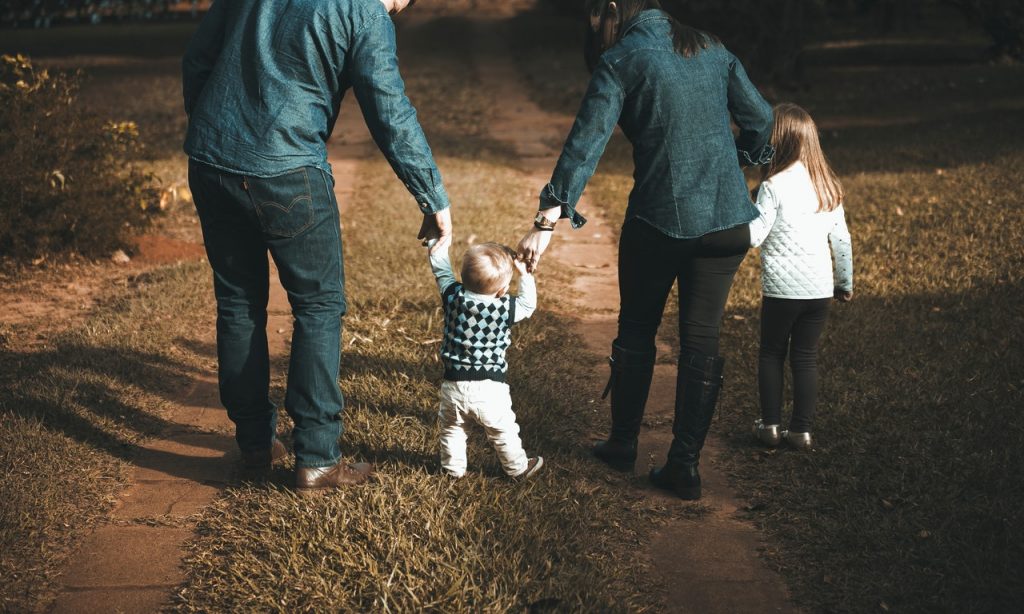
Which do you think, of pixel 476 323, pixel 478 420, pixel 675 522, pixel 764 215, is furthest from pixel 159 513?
pixel 764 215

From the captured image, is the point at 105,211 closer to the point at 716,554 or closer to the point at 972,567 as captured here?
the point at 716,554

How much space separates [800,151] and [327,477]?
222 cm

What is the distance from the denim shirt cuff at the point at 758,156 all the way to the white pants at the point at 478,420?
1.23 meters

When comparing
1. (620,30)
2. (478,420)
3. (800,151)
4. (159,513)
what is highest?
(620,30)

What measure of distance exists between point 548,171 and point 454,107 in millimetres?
5046

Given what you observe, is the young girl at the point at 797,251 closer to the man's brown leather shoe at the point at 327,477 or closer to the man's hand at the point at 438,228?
the man's hand at the point at 438,228

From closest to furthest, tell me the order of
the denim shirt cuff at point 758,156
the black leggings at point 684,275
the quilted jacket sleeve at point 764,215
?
1. the black leggings at point 684,275
2. the quilted jacket sleeve at point 764,215
3. the denim shirt cuff at point 758,156

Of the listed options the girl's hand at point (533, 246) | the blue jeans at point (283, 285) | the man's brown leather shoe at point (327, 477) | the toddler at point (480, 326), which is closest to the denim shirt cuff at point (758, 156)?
the girl's hand at point (533, 246)

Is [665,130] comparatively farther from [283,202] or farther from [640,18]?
[283,202]

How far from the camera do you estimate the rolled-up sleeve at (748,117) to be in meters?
3.34

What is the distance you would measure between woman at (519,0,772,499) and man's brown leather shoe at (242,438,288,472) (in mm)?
1255

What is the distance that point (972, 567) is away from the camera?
304 cm

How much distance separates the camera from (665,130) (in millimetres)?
3238

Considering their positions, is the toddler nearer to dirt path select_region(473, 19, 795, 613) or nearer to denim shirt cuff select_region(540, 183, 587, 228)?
denim shirt cuff select_region(540, 183, 587, 228)
